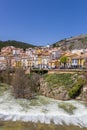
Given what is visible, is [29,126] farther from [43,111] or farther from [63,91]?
[63,91]

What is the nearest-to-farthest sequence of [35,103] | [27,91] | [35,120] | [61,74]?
[35,120]
[35,103]
[27,91]
[61,74]

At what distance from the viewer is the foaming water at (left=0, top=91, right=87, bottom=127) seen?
94.6ft

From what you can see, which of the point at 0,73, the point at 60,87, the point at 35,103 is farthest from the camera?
the point at 0,73

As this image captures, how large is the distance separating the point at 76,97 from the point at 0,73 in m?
26.5

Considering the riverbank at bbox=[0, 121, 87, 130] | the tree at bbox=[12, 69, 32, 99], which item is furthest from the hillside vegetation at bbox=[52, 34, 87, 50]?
the riverbank at bbox=[0, 121, 87, 130]

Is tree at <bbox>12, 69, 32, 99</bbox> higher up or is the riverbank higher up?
tree at <bbox>12, 69, 32, 99</bbox>

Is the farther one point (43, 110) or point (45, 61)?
point (45, 61)

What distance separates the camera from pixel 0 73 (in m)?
61.6

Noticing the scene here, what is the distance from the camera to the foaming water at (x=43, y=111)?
28828mm

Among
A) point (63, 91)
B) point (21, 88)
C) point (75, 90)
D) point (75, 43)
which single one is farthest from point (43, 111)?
point (75, 43)

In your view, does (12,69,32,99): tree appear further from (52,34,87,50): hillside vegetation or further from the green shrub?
(52,34,87,50): hillside vegetation

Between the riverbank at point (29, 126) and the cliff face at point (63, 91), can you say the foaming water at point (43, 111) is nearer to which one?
the riverbank at point (29, 126)

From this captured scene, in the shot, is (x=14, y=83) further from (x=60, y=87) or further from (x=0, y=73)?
(x=0, y=73)

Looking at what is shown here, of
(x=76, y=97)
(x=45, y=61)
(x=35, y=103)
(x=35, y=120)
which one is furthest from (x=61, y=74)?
(x=45, y=61)
